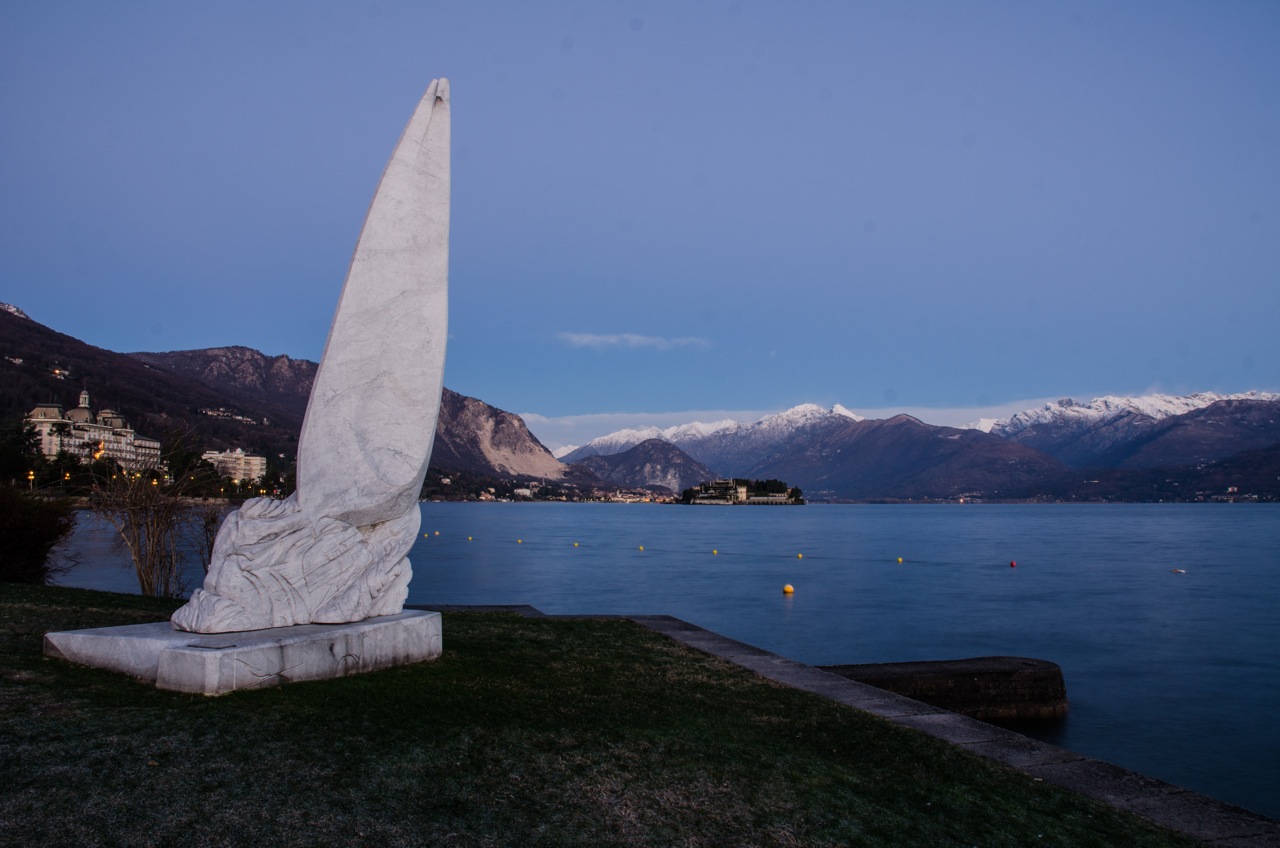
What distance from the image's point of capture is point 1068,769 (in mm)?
→ 7117

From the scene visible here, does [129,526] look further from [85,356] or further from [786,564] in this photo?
[85,356]

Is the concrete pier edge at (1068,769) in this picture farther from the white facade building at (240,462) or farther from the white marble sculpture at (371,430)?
the white facade building at (240,462)

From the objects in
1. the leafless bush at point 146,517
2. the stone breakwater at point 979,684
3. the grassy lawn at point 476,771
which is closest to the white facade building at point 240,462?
the leafless bush at point 146,517

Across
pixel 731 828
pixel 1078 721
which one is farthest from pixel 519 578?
pixel 731 828

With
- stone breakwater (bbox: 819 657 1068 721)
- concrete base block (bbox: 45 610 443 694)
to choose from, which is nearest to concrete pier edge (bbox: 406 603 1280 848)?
stone breakwater (bbox: 819 657 1068 721)

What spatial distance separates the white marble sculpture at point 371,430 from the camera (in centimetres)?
814

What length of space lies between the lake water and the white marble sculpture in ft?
34.2

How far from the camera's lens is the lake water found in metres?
15.5

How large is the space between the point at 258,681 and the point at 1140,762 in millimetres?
12666

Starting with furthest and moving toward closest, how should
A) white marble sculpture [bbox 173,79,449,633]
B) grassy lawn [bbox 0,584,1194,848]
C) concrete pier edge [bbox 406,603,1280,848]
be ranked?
white marble sculpture [bbox 173,79,449,633]
concrete pier edge [bbox 406,603,1280,848]
grassy lawn [bbox 0,584,1194,848]

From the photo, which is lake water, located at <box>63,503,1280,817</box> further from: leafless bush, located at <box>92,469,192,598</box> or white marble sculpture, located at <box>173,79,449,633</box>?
leafless bush, located at <box>92,469,192,598</box>

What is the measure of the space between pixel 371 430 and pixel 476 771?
4054 mm

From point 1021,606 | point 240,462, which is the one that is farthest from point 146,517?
point 240,462

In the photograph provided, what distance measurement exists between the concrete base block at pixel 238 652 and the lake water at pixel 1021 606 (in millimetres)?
10406
